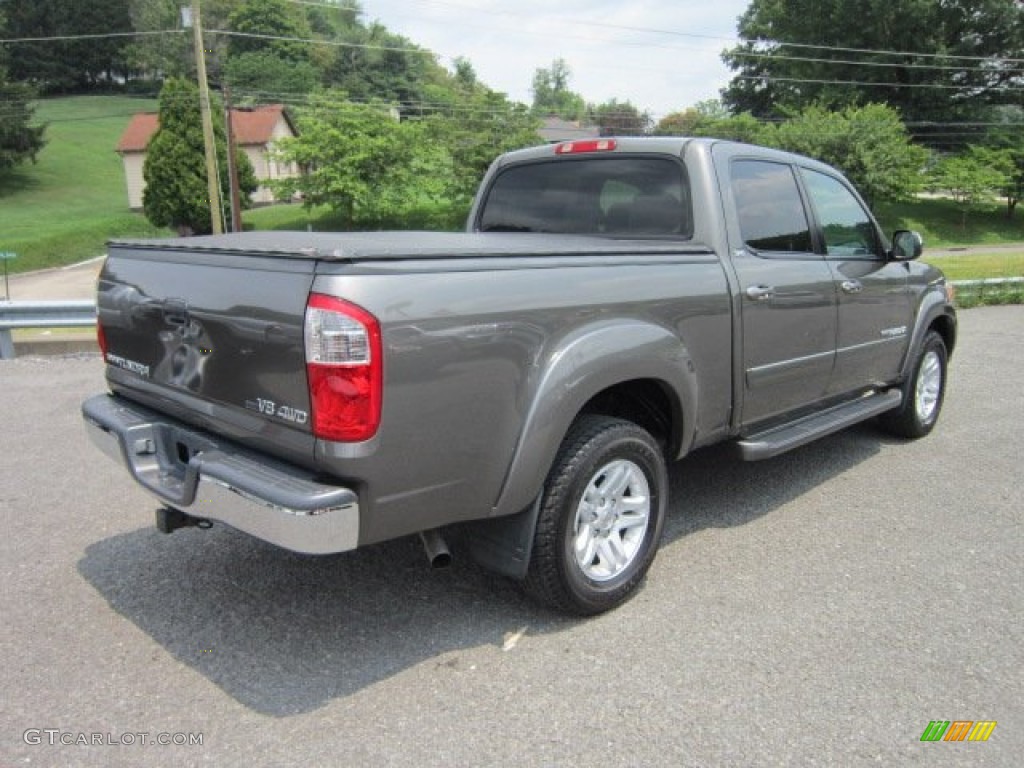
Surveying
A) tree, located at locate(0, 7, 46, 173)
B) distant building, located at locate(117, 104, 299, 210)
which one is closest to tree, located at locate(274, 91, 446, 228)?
distant building, located at locate(117, 104, 299, 210)

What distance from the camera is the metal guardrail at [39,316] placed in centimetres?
831

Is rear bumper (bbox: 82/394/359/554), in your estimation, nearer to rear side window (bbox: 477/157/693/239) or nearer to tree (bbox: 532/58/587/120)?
rear side window (bbox: 477/157/693/239)

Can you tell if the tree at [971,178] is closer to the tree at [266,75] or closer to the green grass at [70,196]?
the green grass at [70,196]

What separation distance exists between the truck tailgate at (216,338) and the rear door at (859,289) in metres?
3.27

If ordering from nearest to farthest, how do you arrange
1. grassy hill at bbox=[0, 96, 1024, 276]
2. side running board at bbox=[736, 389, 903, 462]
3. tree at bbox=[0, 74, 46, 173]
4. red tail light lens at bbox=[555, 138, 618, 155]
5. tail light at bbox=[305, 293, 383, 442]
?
tail light at bbox=[305, 293, 383, 442]
side running board at bbox=[736, 389, 903, 462]
red tail light lens at bbox=[555, 138, 618, 155]
grassy hill at bbox=[0, 96, 1024, 276]
tree at bbox=[0, 74, 46, 173]

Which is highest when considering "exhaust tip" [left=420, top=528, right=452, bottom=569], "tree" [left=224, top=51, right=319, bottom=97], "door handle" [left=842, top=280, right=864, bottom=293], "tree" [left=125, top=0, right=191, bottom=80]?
"tree" [left=125, top=0, right=191, bottom=80]

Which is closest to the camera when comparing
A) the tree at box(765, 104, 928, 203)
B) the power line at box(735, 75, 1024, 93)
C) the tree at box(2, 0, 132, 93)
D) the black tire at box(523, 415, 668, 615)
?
the black tire at box(523, 415, 668, 615)

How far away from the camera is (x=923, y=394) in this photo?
19.5 ft

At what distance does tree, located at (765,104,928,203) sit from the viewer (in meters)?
39.8

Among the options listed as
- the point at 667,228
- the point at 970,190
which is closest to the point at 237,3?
the point at 970,190

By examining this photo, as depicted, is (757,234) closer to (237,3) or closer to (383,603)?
(383,603)

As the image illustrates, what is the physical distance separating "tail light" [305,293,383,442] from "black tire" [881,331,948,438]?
4484 mm

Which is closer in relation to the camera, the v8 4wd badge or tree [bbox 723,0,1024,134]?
the v8 4wd badge

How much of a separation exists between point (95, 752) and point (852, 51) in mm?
58531
